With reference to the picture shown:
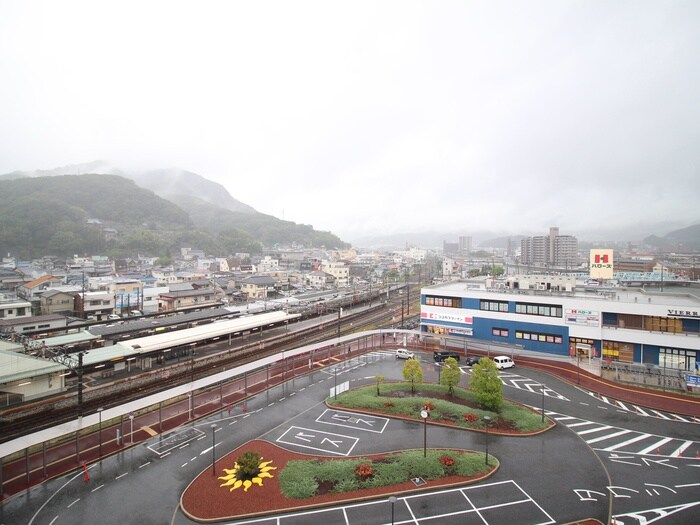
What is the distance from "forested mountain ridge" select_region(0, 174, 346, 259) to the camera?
98312 millimetres

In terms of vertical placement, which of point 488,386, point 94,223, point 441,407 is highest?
point 94,223

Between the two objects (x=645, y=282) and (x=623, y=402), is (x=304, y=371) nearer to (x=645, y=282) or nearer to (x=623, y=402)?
(x=623, y=402)

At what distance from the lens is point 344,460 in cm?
1645

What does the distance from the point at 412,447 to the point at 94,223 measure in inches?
5637

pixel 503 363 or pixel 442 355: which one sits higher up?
pixel 503 363

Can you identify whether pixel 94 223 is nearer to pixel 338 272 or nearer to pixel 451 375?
pixel 338 272

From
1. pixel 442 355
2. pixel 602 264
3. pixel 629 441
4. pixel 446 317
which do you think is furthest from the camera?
pixel 602 264

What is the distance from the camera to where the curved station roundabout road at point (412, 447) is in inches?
520

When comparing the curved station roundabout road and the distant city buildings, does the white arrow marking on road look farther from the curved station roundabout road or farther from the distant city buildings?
the distant city buildings

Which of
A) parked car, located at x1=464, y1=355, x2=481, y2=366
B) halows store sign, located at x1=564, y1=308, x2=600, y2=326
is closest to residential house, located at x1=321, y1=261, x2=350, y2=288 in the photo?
parked car, located at x1=464, y1=355, x2=481, y2=366

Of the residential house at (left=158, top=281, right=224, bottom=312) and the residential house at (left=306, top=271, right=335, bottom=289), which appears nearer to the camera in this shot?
the residential house at (left=158, top=281, right=224, bottom=312)

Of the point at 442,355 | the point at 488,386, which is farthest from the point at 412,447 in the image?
the point at 442,355

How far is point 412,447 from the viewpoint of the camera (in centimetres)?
1766

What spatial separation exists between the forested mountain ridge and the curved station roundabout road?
102 metres
